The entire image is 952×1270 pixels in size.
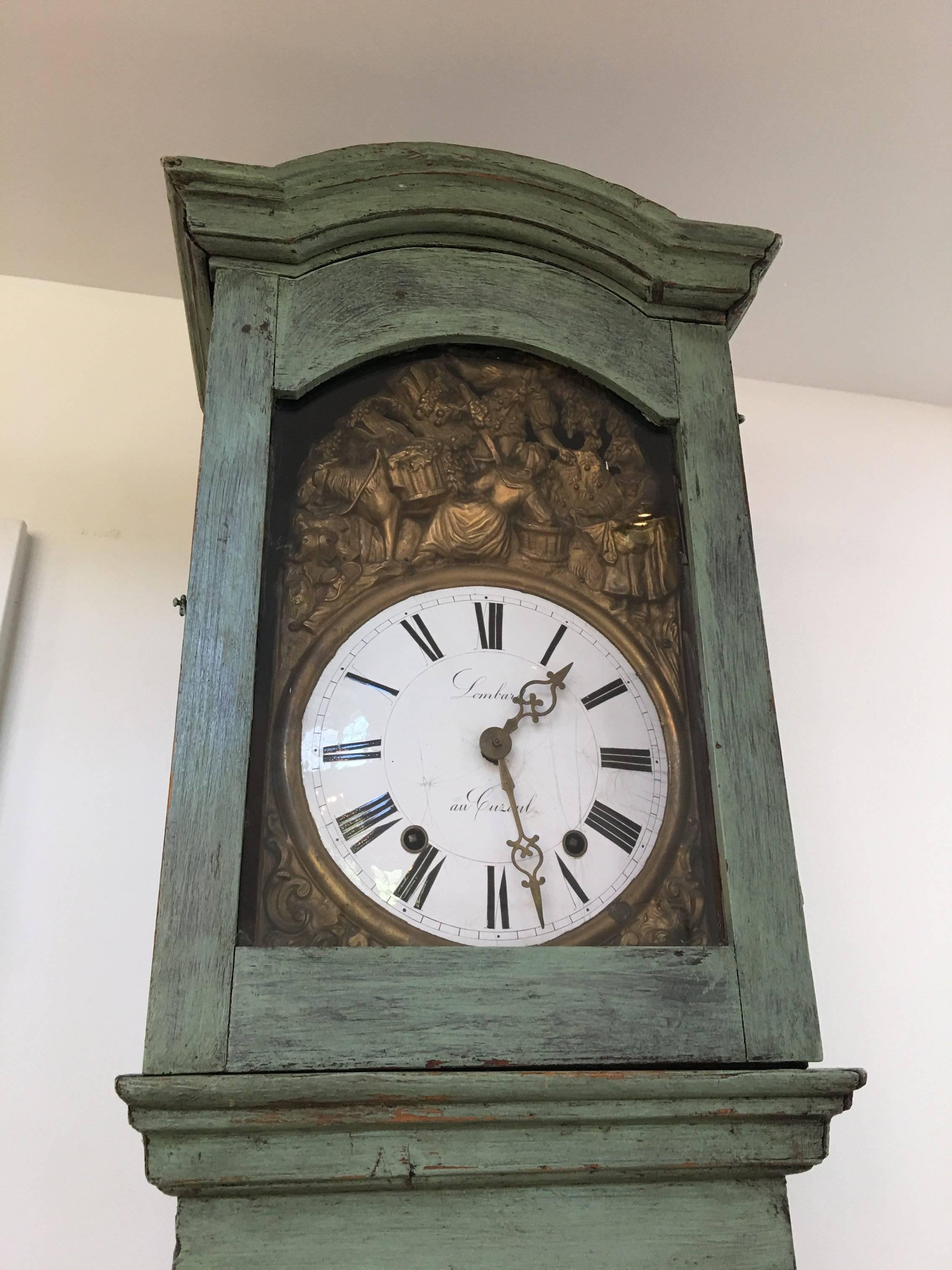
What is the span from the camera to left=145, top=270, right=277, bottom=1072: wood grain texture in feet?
2.27

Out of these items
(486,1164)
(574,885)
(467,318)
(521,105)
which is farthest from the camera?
(521,105)

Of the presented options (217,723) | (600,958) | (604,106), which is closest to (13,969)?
(217,723)

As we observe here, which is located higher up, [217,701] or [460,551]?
[460,551]

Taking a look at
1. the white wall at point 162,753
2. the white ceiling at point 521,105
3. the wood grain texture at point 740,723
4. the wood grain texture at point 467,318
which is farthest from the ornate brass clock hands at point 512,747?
the white ceiling at point 521,105

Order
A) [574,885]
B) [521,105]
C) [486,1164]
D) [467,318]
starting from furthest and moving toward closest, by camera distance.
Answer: [521,105], [467,318], [574,885], [486,1164]

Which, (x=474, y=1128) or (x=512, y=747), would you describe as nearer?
(x=474, y=1128)

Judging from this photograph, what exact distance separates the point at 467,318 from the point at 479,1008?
56 cm

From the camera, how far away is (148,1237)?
1057mm

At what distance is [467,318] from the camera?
3.05 ft

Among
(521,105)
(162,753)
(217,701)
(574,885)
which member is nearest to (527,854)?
(574,885)

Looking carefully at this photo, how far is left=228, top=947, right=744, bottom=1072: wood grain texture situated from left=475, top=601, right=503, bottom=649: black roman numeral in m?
0.24

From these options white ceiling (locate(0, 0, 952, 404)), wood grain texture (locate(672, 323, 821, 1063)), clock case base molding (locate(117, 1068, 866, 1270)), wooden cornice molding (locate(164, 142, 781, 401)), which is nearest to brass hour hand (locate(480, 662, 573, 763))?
wood grain texture (locate(672, 323, 821, 1063))

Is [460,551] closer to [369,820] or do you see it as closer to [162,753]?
[369,820]

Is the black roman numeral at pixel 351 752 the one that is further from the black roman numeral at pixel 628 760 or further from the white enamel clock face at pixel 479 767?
the black roman numeral at pixel 628 760
